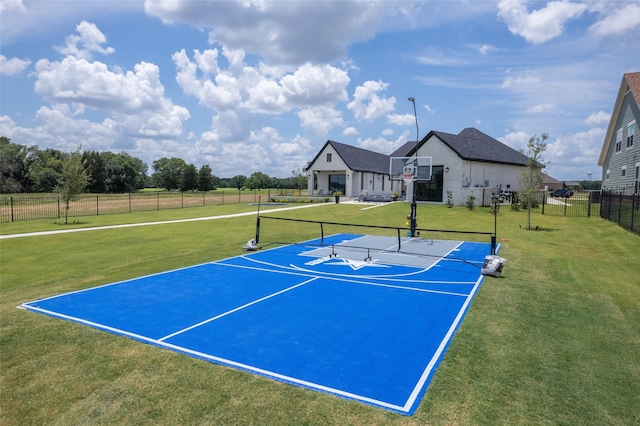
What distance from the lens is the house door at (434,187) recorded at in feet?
131

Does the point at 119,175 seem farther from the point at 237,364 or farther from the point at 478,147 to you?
the point at 237,364

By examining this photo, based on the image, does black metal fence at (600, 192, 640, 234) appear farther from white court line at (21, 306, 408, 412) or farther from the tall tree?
the tall tree

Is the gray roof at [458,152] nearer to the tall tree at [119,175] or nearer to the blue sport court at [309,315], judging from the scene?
the blue sport court at [309,315]

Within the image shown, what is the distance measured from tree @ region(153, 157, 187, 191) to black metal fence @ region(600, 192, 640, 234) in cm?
10757

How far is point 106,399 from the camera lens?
528 centimetres

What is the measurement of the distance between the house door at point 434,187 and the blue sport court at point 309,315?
85.8 feet

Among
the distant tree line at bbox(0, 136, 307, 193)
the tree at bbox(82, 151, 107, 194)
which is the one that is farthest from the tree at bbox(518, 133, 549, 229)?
the tree at bbox(82, 151, 107, 194)

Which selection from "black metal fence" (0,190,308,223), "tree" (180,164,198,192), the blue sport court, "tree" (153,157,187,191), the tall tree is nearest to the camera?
the blue sport court

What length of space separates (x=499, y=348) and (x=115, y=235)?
20.3 metres

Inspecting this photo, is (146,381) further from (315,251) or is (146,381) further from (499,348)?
(315,251)

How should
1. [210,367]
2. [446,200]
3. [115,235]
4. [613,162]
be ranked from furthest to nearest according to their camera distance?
[446,200] → [613,162] → [115,235] → [210,367]

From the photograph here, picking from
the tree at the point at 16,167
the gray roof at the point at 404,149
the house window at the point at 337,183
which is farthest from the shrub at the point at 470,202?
the tree at the point at 16,167

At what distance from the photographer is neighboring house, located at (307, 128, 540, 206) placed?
38281mm

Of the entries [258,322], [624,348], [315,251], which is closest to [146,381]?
[258,322]
